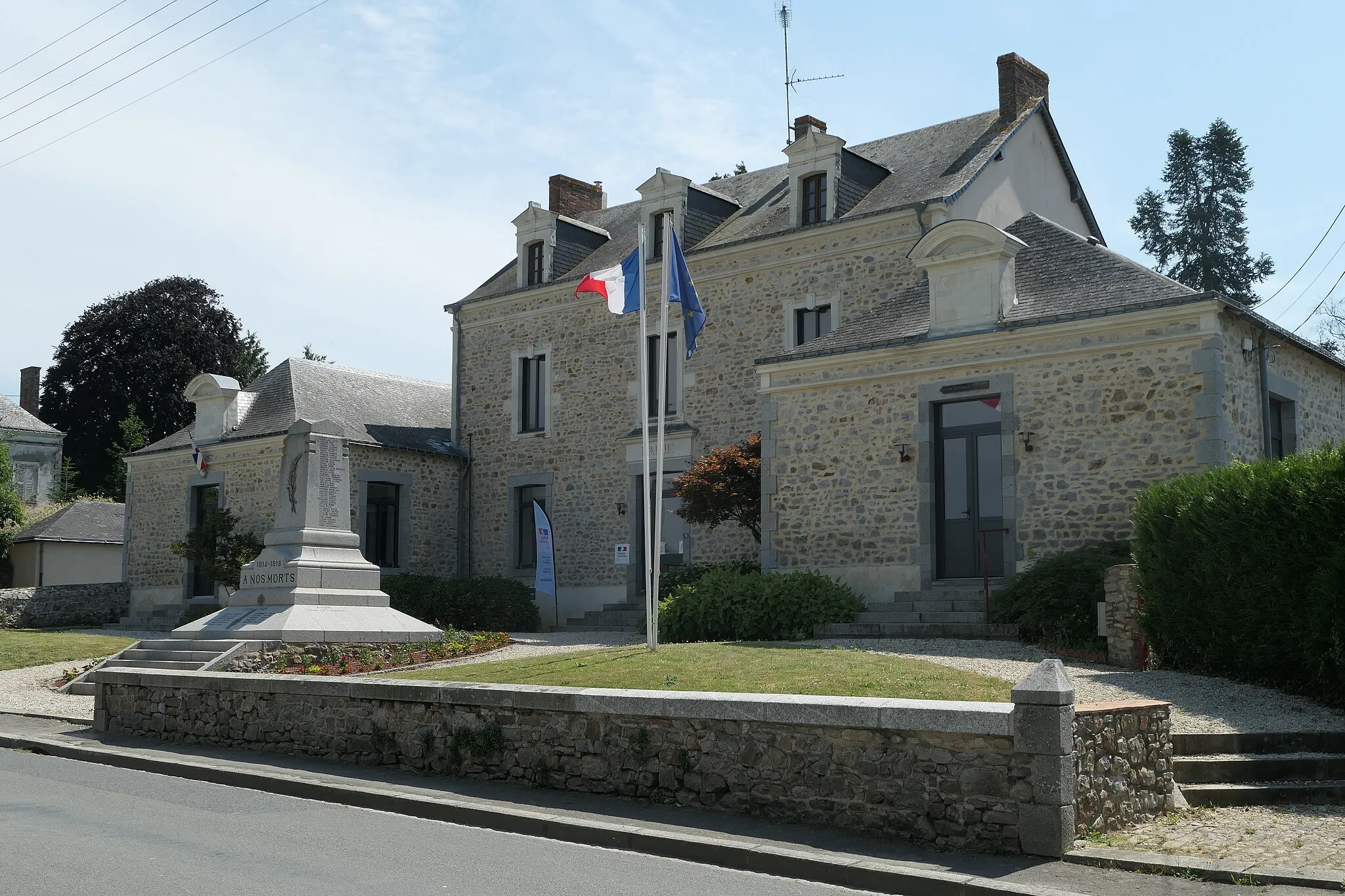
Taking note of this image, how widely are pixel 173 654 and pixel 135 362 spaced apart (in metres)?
30.4

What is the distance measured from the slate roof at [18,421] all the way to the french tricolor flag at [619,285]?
117 feet

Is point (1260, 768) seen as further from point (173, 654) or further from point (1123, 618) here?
point (173, 654)

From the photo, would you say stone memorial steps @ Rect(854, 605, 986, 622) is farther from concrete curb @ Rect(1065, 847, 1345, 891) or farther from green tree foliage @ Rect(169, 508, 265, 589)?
green tree foliage @ Rect(169, 508, 265, 589)

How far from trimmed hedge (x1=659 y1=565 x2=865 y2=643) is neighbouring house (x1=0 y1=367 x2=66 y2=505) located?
34291 mm

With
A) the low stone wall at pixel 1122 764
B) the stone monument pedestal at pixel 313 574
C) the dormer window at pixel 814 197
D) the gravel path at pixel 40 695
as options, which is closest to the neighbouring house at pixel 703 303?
the dormer window at pixel 814 197

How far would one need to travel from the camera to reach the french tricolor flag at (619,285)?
1355 cm

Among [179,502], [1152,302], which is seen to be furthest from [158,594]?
[1152,302]

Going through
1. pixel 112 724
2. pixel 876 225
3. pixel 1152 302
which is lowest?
pixel 112 724

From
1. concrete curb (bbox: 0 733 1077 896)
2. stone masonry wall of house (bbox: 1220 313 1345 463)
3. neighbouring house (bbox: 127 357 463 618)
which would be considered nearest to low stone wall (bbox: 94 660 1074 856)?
concrete curb (bbox: 0 733 1077 896)

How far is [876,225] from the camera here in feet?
65.7

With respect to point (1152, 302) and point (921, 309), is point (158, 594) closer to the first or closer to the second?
point (921, 309)

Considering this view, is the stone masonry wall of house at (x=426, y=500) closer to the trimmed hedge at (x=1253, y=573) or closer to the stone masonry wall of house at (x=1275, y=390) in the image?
the stone masonry wall of house at (x=1275, y=390)

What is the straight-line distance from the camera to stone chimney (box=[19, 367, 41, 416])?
45812mm

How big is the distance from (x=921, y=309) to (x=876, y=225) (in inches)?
122
